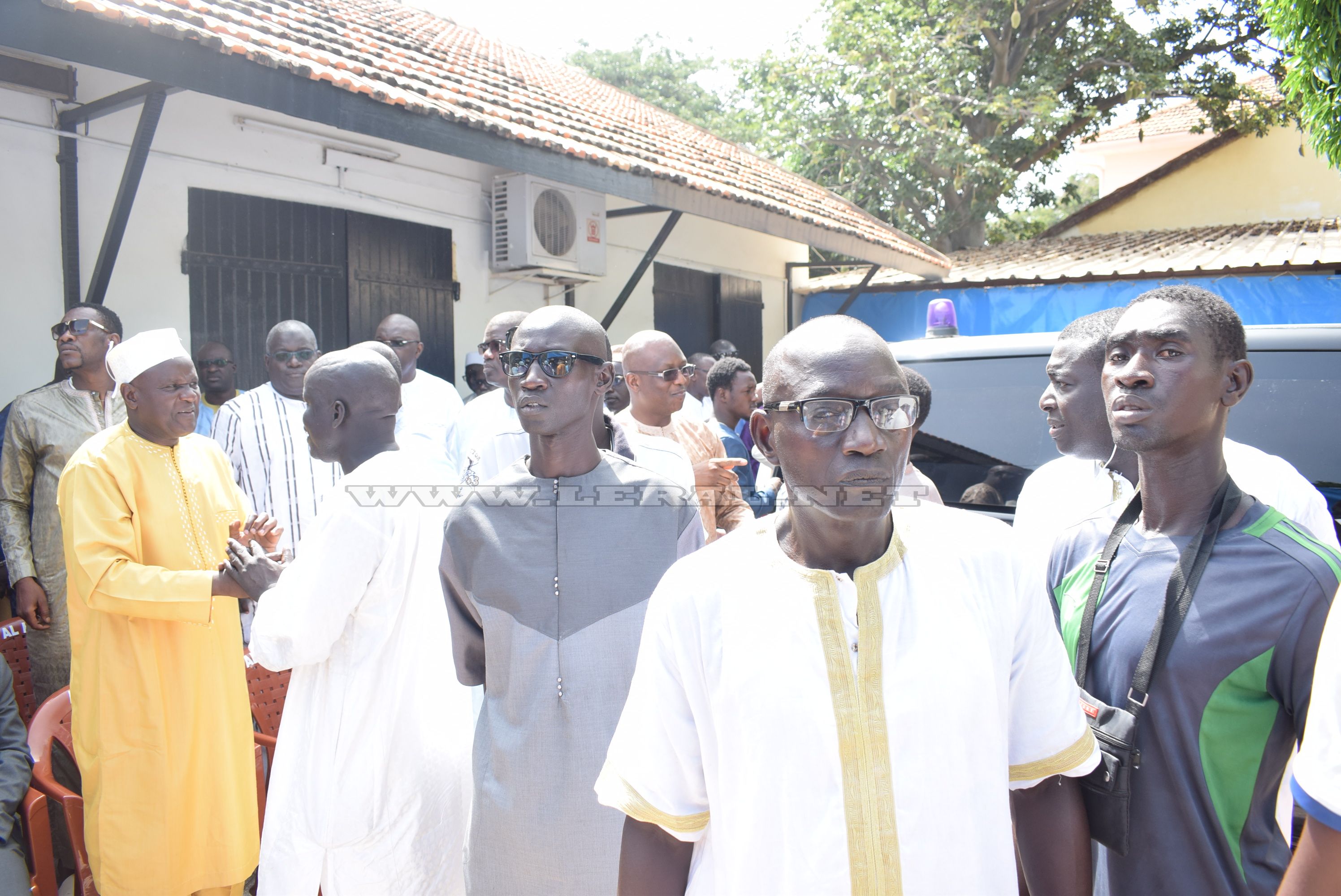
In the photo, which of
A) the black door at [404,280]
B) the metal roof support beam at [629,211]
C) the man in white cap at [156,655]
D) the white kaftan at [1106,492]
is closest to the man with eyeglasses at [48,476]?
the man in white cap at [156,655]

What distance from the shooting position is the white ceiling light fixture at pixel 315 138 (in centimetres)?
594

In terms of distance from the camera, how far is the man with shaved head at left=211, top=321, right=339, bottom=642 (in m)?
4.27

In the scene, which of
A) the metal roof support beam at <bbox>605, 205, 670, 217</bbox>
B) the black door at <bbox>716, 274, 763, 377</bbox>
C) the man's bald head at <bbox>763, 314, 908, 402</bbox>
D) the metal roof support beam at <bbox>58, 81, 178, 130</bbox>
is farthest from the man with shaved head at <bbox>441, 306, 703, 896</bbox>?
the black door at <bbox>716, 274, 763, 377</bbox>

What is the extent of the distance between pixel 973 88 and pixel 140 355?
1648 centimetres

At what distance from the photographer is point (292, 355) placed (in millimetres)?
4621

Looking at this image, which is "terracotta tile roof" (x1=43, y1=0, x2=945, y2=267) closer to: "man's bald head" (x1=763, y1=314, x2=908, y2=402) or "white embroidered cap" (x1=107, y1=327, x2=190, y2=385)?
"white embroidered cap" (x1=107, y1=327, x2=190, y2=385)

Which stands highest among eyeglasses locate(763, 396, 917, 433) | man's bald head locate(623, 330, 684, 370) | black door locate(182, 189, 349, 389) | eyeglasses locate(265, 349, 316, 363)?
black door locate(182, 189, 349, 389)

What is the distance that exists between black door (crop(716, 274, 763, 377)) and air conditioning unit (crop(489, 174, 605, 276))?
2893mm

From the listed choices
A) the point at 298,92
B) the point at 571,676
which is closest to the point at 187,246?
the point at 298,92

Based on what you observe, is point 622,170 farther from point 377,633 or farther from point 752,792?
point 752,792

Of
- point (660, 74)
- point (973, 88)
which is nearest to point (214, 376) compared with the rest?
point (973, 88)

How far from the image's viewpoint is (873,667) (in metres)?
1.42

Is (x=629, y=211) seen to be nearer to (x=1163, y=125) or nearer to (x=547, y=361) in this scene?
(x=547, y=361)

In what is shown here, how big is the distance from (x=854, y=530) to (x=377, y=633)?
1.50 m
